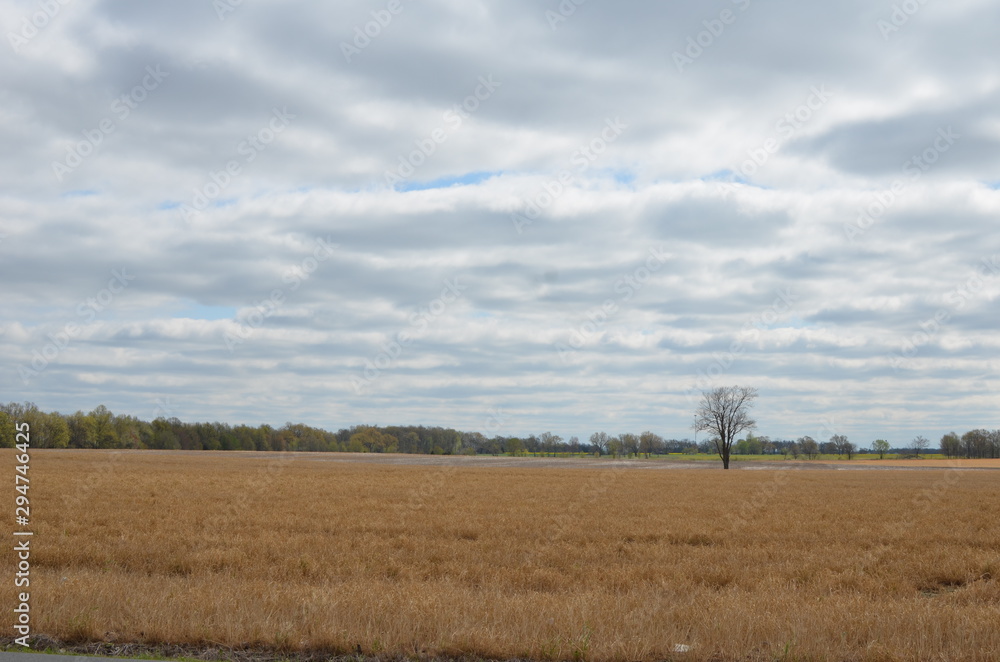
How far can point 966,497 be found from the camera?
38.5m

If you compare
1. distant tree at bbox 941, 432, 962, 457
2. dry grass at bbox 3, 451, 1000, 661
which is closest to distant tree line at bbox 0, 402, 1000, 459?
distant tree at bbox 941, 432, 962, 457

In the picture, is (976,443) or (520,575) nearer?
(520,575)

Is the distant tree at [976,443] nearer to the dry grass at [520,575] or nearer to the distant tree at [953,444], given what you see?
the distant tree at [953,444]

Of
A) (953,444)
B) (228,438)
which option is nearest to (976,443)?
(953,444)

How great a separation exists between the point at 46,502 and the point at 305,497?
31.2 feet

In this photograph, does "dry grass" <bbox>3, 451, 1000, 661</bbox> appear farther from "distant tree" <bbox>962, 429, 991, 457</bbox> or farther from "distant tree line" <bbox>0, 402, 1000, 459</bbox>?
"distant tree" <bbox>962, 429, 991, 457</bbox>

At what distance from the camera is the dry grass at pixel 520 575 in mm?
8766

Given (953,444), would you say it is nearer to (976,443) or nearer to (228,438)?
(976,443)

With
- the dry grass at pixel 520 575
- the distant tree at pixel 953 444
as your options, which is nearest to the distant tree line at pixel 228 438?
the distant tree at pixel 953 444

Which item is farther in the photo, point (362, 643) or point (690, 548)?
point (690, 548)

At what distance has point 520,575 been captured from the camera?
14.6m

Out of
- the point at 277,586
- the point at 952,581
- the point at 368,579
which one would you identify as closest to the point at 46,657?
the point at 277,586

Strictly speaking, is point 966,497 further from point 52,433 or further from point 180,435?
point 180,435

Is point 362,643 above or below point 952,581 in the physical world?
above
